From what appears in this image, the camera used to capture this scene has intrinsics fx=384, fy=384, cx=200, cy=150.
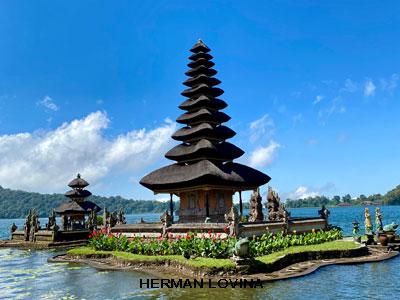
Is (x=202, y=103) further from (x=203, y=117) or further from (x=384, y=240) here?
(x=384, y=240)

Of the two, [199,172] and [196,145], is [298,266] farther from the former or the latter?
[196,145]

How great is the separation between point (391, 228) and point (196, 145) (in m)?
15.9

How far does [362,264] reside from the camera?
70.2 ft

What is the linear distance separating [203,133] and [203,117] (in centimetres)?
183

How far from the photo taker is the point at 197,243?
22297 millimetres

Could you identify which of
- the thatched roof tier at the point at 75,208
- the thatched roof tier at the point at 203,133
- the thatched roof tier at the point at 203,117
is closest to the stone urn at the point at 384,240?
the thatched roof tier at the point at 203,133

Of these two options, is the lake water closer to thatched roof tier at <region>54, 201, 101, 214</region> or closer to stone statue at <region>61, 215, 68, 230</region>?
stone statue at <region>61, 215, 68, 230</region>

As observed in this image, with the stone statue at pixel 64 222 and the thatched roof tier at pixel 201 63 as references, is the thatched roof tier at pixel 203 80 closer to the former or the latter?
the thatched roof tier at pixel 201 63

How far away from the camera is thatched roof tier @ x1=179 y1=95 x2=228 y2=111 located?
114 ft

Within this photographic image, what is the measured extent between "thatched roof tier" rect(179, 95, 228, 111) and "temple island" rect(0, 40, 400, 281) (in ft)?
0.31

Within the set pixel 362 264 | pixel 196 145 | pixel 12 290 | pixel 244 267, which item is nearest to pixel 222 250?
pixel 244 267

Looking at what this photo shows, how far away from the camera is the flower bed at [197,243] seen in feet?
69.9

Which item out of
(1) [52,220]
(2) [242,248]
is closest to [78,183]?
(1) [52,220]

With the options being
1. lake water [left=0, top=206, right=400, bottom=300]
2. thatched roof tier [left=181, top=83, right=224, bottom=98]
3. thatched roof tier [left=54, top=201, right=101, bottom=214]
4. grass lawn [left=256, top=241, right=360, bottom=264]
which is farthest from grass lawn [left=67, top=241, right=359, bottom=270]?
thatched roof tier [left=54, top=201, right=101, bottom=214]
